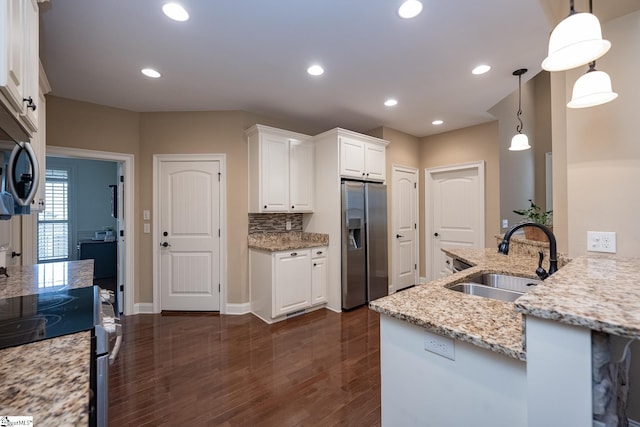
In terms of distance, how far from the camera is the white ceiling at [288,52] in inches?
71.7

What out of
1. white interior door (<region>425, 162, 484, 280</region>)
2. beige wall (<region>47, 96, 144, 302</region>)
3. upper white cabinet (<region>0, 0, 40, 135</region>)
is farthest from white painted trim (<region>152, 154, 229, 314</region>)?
white interior door (<region>425, 162, 484, 280</region>)

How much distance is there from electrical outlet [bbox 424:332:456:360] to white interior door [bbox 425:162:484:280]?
3390 millimetres

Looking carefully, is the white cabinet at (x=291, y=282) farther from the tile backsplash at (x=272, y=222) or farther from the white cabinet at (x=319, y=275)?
the tile backsplash at (x=272, y=222)

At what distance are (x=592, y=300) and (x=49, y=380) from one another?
57.1 inches

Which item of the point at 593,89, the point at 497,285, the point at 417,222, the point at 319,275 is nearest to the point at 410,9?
the point at 593,89

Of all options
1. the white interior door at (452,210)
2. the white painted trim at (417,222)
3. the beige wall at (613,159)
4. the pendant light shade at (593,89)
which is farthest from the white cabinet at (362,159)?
the pendant light shade at (593,89)

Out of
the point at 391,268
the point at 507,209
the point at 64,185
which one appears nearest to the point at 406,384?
the point at 391,268

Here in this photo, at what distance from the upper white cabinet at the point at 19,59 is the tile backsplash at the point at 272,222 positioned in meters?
2.38

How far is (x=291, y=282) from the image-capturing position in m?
3.29

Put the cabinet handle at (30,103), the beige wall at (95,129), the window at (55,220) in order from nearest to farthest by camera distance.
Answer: the cabinet handle at (30,103) < the beige wall at (95,129) < the window at (55,220)

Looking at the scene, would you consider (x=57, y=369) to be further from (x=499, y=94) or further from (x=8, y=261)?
(x=499, y=94)

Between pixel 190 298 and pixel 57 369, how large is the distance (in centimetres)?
293

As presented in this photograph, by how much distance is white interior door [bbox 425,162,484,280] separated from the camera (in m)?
4.18

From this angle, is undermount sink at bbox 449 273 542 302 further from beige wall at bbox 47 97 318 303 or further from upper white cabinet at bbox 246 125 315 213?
beige wall at bbox 47 97 318 303
